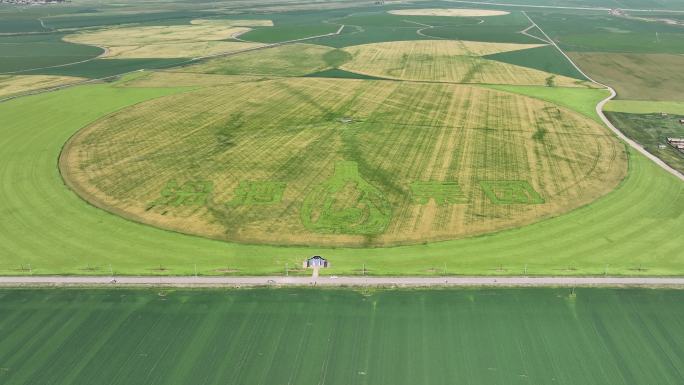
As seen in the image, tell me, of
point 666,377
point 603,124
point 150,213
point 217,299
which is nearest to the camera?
point 666,377

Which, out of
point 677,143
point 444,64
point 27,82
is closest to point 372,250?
point 677,143

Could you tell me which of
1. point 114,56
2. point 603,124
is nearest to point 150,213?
point 603,124

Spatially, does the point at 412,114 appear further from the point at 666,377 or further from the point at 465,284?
the point at 666,377

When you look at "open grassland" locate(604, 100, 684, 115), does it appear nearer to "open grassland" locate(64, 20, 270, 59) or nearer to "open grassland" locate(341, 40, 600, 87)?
"open grassland" locate(341, 40, 600, 87)

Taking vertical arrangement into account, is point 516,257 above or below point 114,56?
below

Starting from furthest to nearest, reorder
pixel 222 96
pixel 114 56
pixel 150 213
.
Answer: pixel 114 56
pixel 222 96
pixel 150 213

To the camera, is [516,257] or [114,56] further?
[114,56]

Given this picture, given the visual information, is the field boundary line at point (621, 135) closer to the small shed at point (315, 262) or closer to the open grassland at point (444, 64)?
the open grassland at point (444, 64)

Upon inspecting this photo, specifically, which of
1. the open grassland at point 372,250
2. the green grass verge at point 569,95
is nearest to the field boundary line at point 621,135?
the green grass verge at point 569,95

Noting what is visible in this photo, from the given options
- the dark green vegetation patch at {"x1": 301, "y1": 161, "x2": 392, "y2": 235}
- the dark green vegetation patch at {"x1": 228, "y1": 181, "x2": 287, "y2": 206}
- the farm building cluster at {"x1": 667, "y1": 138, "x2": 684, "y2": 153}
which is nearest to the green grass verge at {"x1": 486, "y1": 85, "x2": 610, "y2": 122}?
the farm building cluster at {"x1": 667, "y1": 138, "x2": 684, "y2": 153}
